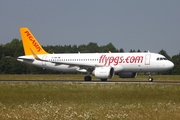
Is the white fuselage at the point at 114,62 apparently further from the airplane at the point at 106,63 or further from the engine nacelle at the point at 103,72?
the engine nacelle at the point at 103,72

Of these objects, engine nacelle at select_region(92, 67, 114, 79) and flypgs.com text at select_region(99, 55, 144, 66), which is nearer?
engine nacelle at select_region(92, 67, 114, 79)

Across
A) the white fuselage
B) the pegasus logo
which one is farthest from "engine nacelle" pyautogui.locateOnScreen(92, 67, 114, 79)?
the pegasus logo

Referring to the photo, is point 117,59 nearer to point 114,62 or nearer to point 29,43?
point 114,62

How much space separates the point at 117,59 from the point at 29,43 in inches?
630

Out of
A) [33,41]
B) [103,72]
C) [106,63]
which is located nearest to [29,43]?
[33,41]

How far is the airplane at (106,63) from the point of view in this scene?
53750 millimetres

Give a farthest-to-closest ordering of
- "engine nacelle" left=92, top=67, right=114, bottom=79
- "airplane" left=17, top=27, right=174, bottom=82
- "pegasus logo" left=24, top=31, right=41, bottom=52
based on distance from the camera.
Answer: "pegasus logo" left=24, top=31, right=41, bottom=52
"airplane" left=17, top=27, right=174, bottom=82
"engine nacelle" left=92, top=67, right=114, bottom=79

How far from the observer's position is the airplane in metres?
53.8

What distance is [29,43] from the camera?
65.0 m

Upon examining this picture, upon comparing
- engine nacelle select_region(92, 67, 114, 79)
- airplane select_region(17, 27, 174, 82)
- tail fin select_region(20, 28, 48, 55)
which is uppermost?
tail fin select_region(20, 28, 48, 55)

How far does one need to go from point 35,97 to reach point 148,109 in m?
9.20

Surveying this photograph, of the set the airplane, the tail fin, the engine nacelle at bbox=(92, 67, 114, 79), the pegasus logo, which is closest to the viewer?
the engine nacelle at bbox=(92, 67, 114, 79)

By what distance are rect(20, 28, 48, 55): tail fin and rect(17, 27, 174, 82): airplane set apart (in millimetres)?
1602

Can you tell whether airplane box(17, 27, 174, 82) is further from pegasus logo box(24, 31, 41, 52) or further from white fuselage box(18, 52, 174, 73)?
pegasus logo box(24, 31, 41, 52)
